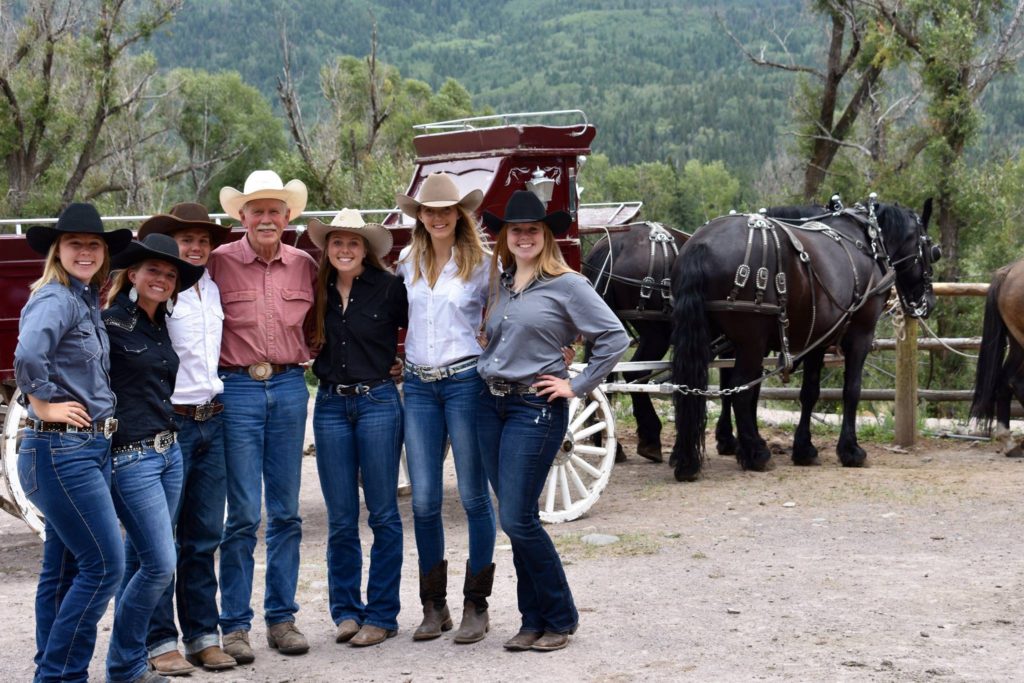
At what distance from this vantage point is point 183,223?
4.95 meters

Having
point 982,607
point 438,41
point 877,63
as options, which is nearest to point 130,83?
point 877,63

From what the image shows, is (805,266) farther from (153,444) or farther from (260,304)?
(153,444)

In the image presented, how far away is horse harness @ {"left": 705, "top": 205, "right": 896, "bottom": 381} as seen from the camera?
8852 millimetres

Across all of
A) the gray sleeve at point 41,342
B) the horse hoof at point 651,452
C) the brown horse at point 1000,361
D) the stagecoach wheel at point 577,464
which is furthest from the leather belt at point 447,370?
the brown horse at point 1000,361

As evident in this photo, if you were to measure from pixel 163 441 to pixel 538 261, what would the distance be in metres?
1.64

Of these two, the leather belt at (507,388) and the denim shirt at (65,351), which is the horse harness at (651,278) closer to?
the leather belt at (507,388)

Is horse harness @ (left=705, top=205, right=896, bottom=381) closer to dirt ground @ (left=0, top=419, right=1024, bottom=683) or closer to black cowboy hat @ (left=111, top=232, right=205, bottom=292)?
dirt ground @ (left=0, top=419, right=1024, bottom=683)

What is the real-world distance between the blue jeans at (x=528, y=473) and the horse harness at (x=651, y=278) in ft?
15.4

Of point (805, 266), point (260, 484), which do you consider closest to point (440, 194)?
point (260, 484)

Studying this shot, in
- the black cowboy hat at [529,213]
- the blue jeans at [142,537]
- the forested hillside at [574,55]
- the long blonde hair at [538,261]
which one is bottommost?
the blue jeans at [142,537]

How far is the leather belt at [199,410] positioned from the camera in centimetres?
476

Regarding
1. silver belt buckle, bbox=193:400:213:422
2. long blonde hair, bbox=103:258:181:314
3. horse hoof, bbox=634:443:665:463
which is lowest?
horse hoof, bbox=634:443:665:463

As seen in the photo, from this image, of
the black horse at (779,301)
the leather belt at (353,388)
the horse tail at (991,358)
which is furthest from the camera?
the horse tail at (991,358)

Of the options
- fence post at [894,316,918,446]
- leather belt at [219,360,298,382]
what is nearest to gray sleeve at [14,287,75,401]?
leather belt at [219,360,298,382]
